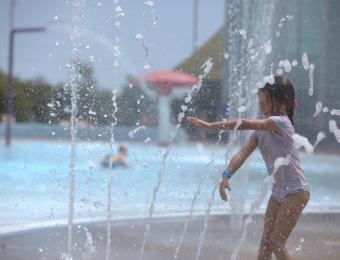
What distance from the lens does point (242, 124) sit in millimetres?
Answer: 2727

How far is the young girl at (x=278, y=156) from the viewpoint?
280 centimetres

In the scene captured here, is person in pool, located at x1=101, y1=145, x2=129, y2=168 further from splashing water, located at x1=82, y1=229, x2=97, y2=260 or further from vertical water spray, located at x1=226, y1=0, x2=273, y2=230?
splashing water, located at x1=82, y1=229, x2=97, y2=260

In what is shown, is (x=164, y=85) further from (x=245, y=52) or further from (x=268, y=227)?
(x=268, y=227)

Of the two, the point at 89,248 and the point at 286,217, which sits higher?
the point at 286,217

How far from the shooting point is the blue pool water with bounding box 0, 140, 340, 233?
19.3ft

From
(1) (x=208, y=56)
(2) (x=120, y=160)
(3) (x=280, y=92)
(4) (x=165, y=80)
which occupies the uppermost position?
(1) (x=208, y=56)

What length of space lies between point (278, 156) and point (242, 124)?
257 mm

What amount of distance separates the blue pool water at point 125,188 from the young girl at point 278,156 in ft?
4.99

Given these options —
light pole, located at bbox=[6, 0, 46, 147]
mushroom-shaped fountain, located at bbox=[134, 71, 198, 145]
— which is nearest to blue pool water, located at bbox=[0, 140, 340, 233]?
mushroom-shaped fountain, located at bbox=[134, 71, 198, 145]

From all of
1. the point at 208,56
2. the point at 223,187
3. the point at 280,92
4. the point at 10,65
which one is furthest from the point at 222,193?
the point at 10,65

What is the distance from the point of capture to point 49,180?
9523 mm

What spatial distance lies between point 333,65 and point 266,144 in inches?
277

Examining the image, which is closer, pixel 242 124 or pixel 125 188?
pixel 242 124

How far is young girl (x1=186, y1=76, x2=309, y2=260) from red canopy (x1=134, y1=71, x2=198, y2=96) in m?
6.50
